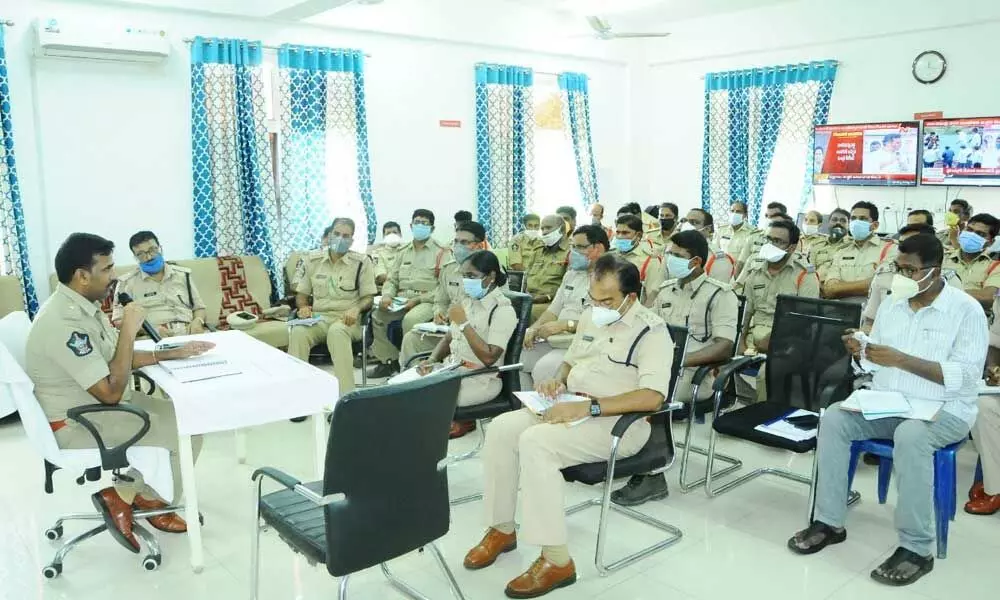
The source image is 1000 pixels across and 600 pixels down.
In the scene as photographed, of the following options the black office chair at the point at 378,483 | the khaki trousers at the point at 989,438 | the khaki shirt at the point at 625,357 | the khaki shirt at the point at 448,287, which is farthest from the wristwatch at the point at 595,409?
the khaki shirt at the point at 448,287

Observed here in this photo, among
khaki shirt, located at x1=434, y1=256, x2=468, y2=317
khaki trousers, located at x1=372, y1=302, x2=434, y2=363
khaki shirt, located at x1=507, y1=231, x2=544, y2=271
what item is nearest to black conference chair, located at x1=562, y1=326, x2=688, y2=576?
khaki shirt, located at x1=434, y1=256, x2=468, y2=317

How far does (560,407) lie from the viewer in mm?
3033

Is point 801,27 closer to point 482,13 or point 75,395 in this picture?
point 482,13

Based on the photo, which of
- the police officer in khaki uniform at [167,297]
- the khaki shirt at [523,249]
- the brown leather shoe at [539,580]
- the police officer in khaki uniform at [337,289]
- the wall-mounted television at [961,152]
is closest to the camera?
the brown leather shoe at [539,580]

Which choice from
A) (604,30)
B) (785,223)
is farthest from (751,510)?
(604,30)

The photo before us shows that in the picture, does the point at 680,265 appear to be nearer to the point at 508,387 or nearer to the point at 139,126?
the point at 508,387

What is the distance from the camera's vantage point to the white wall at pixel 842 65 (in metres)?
7.61

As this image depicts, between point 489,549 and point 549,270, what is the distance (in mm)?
3560

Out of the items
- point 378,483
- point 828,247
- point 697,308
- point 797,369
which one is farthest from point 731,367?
point 828,247

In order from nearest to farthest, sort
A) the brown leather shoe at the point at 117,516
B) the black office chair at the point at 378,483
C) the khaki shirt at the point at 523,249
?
the black office chair at the point at 378,483
the brown leather shoe at the point at 117,516
the khaki shirt at the point at 523,249

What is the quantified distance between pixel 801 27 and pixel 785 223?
4.57 m

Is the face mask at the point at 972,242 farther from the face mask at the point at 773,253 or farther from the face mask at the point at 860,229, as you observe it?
the face mask at the point at 773,253

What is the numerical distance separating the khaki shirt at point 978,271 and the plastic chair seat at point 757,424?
209 cm

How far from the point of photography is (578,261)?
197 inches
